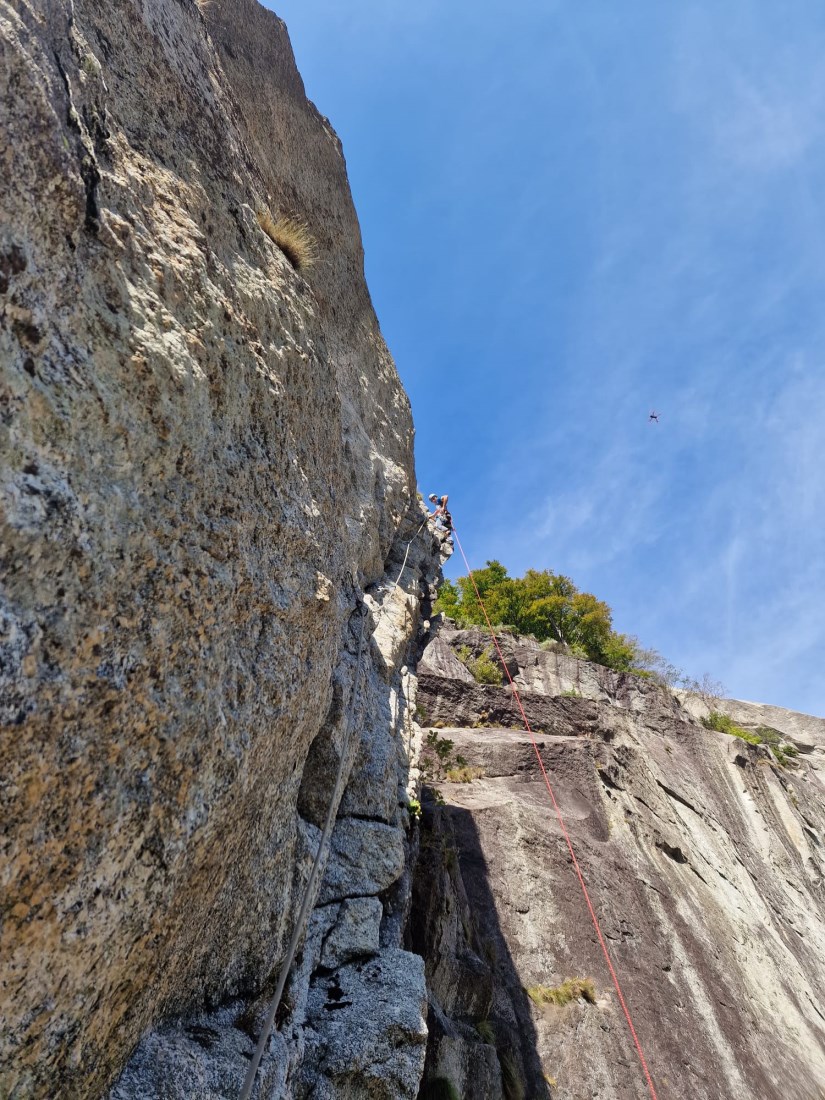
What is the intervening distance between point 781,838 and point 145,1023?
2219 cm

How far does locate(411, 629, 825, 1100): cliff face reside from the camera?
30.0 feet

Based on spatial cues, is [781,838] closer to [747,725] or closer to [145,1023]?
[747,725]

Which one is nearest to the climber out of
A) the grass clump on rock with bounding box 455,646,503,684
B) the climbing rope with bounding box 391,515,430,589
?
the climbing rope with bounding box 391,515,430,589

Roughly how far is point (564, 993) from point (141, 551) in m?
11.1

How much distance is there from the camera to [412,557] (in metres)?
11.9

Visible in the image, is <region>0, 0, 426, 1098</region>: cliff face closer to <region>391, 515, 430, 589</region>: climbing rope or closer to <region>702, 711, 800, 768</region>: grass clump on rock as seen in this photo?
<region>391, 515, 430, 589</region>: climbing rope

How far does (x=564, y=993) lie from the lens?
1009 cm

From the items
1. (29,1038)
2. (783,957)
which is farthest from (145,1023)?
(783,957)

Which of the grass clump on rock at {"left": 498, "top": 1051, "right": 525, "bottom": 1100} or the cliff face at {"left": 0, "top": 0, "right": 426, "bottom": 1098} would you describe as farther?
the grass clump on rock at {"left": 498, "top": 1051, "right": 525, "bottom": 1100}

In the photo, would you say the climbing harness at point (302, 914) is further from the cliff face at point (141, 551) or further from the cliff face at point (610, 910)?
the cliff face at point (610, 910)

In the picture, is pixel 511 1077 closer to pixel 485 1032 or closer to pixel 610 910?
pixel 485 1032

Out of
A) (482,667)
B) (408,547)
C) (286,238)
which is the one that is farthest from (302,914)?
(482,667)

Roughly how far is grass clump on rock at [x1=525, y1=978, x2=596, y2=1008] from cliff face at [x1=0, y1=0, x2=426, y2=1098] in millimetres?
7762

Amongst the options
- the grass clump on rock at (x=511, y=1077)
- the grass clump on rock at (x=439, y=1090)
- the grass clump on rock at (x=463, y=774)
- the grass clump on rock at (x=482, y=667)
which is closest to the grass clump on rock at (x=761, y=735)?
the grass clump on rock at (x=482, y=667)
